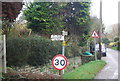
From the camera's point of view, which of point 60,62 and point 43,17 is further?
point 43,17

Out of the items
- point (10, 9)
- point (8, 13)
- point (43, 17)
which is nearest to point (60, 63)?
point (8, 13)

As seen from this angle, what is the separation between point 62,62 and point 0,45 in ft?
9.09

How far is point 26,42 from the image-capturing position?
8516 mm

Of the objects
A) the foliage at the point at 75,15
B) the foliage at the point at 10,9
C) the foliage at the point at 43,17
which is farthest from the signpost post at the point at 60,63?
the foliage at the point at 75,15

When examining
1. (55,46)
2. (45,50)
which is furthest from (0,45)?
(55,46)

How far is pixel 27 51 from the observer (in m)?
8.50

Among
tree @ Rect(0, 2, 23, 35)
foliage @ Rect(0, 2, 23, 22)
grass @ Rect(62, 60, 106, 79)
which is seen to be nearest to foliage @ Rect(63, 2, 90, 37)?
tree @ Rect(0, 2, 23, 35)

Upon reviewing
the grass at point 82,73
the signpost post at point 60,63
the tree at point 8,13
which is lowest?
the grass at point 82,73

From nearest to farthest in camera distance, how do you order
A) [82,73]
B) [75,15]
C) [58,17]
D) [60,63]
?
[60,63]
[82,73]
[58,17]
[75,15]

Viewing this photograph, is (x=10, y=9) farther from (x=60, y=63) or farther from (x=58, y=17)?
(x=58, y=17)

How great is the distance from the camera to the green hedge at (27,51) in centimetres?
823

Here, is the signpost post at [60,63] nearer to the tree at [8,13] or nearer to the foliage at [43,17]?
the tree at [8,13]

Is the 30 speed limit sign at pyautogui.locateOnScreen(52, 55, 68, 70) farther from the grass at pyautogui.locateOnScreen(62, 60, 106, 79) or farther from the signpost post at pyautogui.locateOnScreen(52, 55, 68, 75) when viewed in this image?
the grass at pyautogui.locateOnScreen(62, 60, 106, 79)

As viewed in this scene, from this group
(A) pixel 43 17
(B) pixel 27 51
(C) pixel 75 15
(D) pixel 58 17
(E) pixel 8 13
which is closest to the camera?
(B) pixel 27 51
